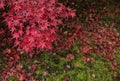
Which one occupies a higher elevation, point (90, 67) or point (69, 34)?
point (69, 34)

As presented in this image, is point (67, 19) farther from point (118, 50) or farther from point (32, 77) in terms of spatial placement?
point (32, 77)

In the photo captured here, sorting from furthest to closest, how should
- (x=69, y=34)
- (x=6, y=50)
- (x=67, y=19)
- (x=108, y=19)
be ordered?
(x=108, y=19), (x=67, y=19), (x=69, y=34), (x=6, y=50)

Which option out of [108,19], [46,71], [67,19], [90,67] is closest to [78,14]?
[67,19]

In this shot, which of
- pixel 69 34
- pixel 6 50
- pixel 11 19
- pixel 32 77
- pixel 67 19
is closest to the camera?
pixel 11 19

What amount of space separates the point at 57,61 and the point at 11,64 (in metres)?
1.04

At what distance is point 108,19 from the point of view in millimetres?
7117

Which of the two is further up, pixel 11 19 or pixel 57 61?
pixel 11 19

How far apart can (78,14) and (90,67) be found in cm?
220

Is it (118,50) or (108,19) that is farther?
(108,19)

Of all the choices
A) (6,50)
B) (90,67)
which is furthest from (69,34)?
(6,50)

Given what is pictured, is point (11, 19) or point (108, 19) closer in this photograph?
point (11, 19)

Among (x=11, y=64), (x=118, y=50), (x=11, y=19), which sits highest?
(x=11, y=19)

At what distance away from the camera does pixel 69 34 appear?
587 cm

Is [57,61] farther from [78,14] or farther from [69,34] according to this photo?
[78,14]
